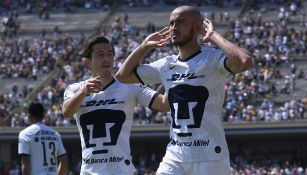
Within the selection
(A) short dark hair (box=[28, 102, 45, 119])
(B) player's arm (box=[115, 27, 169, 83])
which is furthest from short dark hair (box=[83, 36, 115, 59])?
(A) short dark hair (box=[28, 102, 45, 119])

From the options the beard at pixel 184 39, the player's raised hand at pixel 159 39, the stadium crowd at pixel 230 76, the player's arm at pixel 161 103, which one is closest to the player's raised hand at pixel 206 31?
the beard at pixel 184 39

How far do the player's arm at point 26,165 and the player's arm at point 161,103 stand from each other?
362 centimetres

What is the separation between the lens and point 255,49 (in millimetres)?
44344

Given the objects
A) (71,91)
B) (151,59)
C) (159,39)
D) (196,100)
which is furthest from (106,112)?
(151,59)

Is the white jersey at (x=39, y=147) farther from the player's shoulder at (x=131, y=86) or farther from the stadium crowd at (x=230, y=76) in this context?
the stadium crowd at (x=230, y=76)

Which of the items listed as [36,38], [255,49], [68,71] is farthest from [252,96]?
[36,38]

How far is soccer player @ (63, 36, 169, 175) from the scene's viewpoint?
9.82 metres

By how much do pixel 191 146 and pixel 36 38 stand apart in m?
44.7

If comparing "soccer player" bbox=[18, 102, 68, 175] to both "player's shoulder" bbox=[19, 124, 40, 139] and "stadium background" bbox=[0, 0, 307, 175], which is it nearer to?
"player's shoulder" bbox=[19, 124, 40, 139]

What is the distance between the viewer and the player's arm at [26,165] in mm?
12992

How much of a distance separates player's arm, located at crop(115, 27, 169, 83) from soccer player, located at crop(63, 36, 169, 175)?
36 centimetres

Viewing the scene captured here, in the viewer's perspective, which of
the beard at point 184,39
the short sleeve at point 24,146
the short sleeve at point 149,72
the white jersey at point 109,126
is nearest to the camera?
the beard at point 184,39

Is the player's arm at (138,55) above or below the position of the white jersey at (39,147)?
above

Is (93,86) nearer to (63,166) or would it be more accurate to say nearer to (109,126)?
(109,126)
